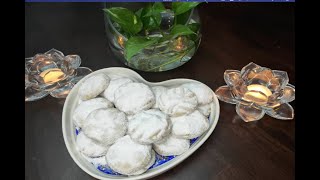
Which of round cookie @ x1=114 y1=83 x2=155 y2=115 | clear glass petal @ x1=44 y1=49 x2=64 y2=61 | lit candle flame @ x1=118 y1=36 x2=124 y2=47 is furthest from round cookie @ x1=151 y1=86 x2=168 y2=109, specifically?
clear glass petal @ x1=44 y1=49 x2=64 y2=61

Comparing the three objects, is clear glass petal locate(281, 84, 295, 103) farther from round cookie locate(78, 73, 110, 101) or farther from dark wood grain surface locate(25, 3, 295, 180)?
round cookie locate(78, 73, 110, 101)

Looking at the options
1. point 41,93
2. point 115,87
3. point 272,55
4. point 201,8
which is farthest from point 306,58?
point 41,93

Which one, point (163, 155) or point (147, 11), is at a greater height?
point (147, 11)

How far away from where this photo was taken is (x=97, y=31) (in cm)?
81

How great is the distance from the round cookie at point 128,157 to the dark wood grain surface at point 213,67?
0.24ft

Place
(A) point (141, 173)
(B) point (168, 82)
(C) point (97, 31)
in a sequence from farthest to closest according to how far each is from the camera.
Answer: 1. (C) point (97, 31)
2. (B) point (168, 82)
3. (A) point (141, 173)

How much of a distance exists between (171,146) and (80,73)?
0.27 meters

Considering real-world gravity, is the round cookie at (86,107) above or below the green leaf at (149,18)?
below

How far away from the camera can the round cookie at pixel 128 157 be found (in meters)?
0.54

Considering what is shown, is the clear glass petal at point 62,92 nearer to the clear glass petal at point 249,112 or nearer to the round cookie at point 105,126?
the round cookie at point 105,126

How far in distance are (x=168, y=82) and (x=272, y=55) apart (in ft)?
0.85

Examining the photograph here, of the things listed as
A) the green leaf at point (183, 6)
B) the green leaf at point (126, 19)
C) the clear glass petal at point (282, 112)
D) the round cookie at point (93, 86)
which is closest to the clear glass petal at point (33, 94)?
the round cookie at point (93, 86)

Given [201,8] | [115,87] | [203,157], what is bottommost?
[203,157]
